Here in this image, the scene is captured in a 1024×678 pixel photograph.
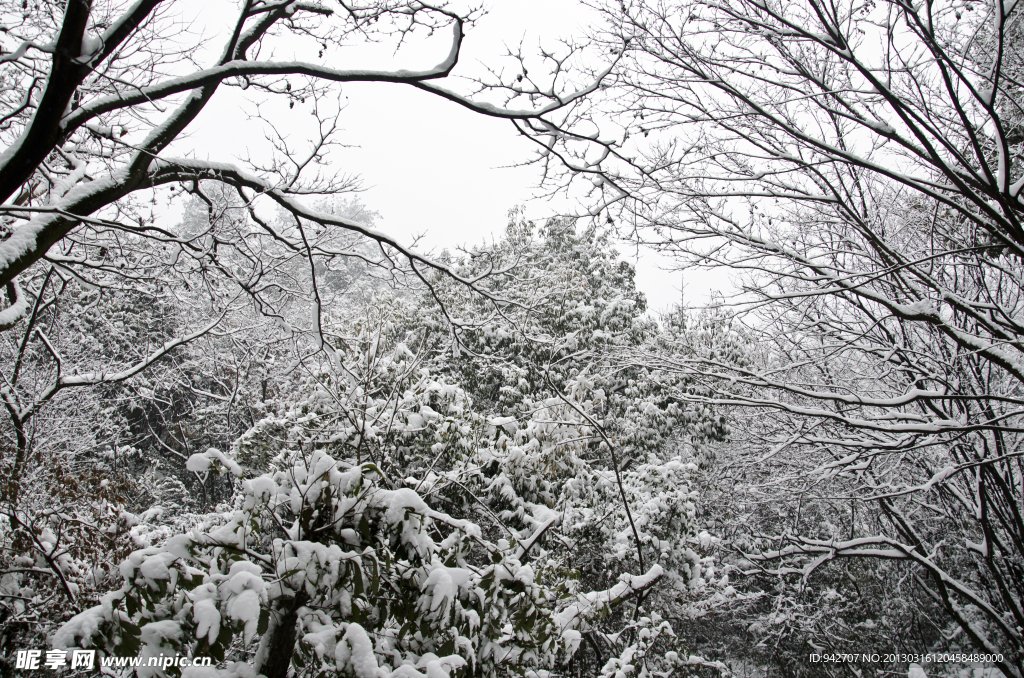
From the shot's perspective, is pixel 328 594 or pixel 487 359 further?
pixel 487 359

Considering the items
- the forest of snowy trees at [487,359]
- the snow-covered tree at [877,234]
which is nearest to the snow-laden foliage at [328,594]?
the forest of snowy trees at [487,359]

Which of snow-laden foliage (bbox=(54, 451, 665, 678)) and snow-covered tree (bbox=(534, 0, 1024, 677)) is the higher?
snow-covered tree (bbox=(534, 0, 1024, 677))

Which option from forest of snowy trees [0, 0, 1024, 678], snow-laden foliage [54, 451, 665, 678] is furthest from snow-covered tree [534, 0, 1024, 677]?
snow-laden foliage [54, 451, 665, 678]

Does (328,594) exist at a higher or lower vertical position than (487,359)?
lower

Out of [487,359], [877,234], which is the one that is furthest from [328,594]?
[877,234]

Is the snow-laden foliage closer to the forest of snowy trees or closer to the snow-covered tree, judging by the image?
the forest of snowy trees

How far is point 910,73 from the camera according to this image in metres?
3.40

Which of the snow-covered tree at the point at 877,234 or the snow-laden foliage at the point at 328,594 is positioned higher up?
the snow-covered tree at the point at 877,234

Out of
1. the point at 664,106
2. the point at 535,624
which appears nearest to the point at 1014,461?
the point at 664,106

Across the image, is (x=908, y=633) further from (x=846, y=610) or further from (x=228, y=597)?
(x=228, y=597)

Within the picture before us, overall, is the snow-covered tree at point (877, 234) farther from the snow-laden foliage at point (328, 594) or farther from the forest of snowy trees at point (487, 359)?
the snow-laden foliage at point (328, 594)

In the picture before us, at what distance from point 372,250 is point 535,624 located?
3.62m

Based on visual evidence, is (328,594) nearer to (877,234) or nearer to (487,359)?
(487,359)

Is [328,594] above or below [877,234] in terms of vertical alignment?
below
